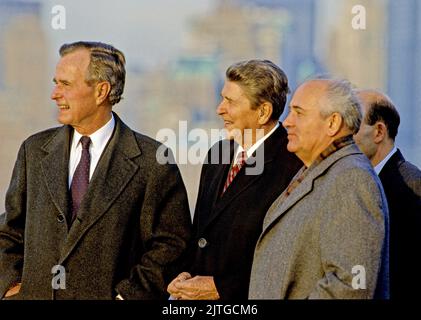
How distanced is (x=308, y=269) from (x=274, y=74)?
86cm

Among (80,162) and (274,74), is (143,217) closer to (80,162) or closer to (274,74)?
(80,162)

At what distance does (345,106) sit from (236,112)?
22.3 inches

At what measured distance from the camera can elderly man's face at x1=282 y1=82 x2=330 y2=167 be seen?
3010mm

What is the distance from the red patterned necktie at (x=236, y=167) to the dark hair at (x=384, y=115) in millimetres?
524

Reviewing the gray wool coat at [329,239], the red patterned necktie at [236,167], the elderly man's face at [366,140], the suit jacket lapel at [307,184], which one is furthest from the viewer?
the elderly man's face at [366,140]

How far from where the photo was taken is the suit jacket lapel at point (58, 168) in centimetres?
346

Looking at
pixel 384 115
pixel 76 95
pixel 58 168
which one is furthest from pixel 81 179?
pixel 384 115

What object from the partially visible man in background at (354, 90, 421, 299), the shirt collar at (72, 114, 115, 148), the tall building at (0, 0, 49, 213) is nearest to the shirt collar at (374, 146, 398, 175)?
the partially visible man in background at (354, 90, 421, 299)

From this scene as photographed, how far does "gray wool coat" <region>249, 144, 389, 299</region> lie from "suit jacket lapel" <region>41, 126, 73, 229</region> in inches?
32.8

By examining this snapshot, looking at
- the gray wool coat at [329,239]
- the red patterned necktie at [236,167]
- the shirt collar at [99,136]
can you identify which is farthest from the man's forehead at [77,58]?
the gray wool coat at [329,239]

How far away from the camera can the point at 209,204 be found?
3490 mm

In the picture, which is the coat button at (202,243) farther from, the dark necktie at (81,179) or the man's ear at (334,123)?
the man's ear at (334,123)

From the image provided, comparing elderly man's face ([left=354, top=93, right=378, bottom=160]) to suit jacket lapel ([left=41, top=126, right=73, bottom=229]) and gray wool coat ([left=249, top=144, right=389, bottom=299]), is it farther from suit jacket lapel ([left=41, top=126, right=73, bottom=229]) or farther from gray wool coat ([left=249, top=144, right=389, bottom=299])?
suit jacket lapel ([left=41, top=126, right=73, bottom=229])
